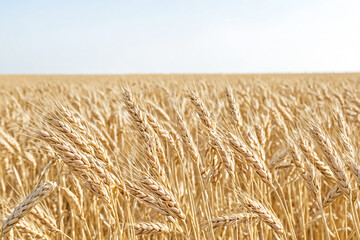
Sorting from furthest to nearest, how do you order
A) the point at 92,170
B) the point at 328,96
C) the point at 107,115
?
1. the point at 328,96
2. the point at 107,115
3. the point at 92,170

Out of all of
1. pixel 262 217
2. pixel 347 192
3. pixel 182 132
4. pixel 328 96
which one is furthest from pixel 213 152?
pixel 328 96

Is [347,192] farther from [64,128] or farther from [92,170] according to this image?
[64,128]

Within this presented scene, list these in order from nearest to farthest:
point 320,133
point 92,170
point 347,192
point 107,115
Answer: point 92,170, point 347,192, point 320,133, point 107,115

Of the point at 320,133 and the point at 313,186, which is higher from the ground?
the point at 320,133

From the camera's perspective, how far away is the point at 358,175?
4.18 feet

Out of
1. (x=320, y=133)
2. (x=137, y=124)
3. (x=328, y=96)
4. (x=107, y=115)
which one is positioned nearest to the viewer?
(x=320, y=133)

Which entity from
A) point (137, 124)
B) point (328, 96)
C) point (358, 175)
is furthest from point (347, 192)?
point (328, 96)

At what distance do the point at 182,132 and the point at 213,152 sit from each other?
202 millimetres

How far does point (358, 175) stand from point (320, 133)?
0.78 feet

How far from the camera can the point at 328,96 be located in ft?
16.1

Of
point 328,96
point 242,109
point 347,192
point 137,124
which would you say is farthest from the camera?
point 328,96

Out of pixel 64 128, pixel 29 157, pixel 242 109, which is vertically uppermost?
pixel 242 109

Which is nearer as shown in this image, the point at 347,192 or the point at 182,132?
the point at 347,192

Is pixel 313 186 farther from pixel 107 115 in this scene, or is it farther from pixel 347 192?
pixel 107 115
